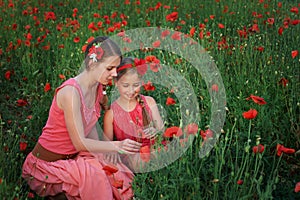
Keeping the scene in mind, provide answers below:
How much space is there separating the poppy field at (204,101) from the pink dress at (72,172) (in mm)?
114

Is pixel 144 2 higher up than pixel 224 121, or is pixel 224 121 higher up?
pixel 144 2

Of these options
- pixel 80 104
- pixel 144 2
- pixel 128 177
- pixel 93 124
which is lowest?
pixel 128 177

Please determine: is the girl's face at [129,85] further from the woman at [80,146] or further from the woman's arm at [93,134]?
the woman's arm at [93,134]

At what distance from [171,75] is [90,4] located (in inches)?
134

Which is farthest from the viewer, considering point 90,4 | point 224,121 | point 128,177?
point 90,4

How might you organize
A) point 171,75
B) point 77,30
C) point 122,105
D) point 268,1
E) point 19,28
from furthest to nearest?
point 268,1 < point 19,28 < point 77,30 < point 171,75 < point 122,105

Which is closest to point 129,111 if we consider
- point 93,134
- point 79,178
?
point 93,134

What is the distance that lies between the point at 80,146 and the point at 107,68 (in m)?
0.51

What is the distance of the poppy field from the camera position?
7.34 ft

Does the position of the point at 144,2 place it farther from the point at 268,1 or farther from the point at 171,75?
the point at 171,75

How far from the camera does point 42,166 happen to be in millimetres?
2783

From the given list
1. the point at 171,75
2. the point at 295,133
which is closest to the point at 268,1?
the point at 171,75

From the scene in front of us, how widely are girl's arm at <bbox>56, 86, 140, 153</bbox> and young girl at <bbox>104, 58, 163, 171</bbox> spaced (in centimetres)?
16

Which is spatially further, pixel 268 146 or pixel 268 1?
pixel 268 1
